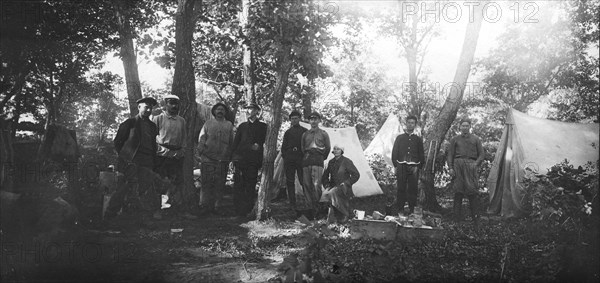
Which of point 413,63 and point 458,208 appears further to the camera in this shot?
point 413,63

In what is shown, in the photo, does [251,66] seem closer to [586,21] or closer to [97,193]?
[97,193]

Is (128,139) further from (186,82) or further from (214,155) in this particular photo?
(214,155)

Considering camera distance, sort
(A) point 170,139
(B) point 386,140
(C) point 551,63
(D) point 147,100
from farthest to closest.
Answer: (C) point 551,63 → (B) point 386,140 → (A) point 170,139 → (D) point 147,100

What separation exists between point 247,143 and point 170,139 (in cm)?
122

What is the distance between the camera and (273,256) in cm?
438

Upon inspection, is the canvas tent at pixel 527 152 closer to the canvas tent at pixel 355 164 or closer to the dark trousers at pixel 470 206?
the dark trousers at pixel 470 206

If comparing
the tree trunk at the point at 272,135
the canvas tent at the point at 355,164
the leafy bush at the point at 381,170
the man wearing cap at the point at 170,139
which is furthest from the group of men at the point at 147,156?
the leafy bush at the point at 381,170

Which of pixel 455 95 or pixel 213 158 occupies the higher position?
pixel 455 95

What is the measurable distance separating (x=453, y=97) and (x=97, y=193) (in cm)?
650

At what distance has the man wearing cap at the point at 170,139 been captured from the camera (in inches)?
239

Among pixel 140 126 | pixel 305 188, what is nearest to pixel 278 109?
pixel 305 188

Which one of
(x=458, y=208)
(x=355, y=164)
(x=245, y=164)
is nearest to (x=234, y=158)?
(x=245, y=164)

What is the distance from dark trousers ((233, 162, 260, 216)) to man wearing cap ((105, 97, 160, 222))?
1367mm

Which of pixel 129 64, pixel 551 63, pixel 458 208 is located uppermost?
pixel 551 63
